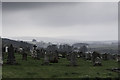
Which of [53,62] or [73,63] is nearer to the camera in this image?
[73,63]

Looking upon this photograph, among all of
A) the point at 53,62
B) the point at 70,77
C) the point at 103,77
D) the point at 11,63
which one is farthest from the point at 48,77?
the point at 53,62

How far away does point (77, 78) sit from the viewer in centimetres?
2380

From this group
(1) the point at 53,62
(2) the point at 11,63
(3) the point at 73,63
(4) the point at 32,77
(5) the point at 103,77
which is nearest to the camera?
(4) the point at 32,77

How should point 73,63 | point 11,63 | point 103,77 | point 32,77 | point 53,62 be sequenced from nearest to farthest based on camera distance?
point 32,77 → point 103,77 → point 11,63 → point 73,63 → point 53,62

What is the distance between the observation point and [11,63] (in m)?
32.8

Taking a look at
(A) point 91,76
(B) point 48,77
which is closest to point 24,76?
(B) point 48,77

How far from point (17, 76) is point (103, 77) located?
9.23 metres

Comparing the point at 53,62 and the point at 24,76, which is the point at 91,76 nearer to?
the point at 24,76

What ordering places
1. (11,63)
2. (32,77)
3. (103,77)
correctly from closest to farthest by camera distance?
(32,77) < (103,77) < (11,63)

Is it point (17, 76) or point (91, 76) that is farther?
point (91, 76)

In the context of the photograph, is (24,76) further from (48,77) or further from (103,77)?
(103,77)

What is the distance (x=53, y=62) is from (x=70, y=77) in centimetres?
1417

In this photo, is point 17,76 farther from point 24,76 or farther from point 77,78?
point 77,78

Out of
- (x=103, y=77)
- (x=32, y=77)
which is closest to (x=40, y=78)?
→ (x=32, y=77)
